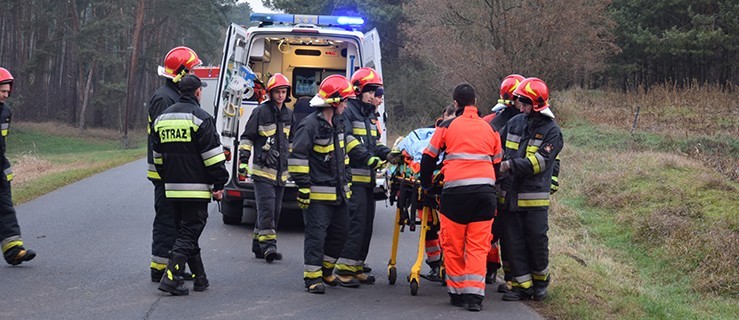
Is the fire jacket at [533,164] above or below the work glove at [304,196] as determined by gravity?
above

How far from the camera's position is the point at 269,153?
10094mm

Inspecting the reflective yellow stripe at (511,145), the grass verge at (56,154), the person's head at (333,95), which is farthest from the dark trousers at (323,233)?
the grass verge at (56,154)

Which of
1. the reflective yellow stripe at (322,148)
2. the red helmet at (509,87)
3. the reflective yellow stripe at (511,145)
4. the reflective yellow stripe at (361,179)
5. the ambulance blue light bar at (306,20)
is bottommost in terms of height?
the reflective yellow stripe at (361,179)

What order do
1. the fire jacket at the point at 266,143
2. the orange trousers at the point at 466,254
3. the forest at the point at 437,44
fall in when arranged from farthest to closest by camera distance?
the forest at the point at 437,44
the fire jacket at the point at 266,143
the orange trousers at the point at 466,254

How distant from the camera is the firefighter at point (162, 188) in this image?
8.12 m

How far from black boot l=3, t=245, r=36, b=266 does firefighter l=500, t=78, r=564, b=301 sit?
449cm

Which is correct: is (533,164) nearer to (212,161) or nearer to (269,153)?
(212,161)

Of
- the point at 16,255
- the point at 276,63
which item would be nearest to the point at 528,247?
the point at 16,255

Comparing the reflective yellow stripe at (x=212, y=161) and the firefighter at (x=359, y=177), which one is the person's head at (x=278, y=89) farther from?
the reflective yellow stripe at (x=212, y=161)

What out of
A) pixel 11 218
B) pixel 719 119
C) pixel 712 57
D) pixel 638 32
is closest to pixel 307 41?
pixel 11 218

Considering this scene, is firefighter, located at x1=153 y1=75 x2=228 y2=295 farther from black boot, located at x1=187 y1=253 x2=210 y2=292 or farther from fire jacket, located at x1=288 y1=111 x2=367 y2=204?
fire jacket, located at x1=288 y1=111 x2=367 y2=204

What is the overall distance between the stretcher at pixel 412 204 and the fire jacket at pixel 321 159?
1.70 feet

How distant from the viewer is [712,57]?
125ft

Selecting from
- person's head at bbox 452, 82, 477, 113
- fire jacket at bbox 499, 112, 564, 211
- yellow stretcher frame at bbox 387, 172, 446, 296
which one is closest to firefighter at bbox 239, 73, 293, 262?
yellow stretcher frame at bbox 387, 172, 446, 296
